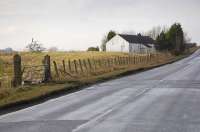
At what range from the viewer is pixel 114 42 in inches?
5389

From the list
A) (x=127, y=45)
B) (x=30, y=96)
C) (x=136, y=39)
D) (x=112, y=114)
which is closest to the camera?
(x=112, y=114)

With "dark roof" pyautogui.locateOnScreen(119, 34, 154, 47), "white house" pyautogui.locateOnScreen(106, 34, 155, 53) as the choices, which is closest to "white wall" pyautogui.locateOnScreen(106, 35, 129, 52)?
"white house" pyautogui.locateOnScreen(106, 34, 155, 53)

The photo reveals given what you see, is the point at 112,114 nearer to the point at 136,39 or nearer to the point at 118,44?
the point at 118,44

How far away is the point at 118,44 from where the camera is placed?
447 feet

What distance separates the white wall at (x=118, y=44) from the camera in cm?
13488

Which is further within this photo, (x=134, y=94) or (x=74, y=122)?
(x=134, y=94)

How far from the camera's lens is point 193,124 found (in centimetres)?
1124

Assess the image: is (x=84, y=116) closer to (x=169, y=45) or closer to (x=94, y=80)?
(x=94, y=80)

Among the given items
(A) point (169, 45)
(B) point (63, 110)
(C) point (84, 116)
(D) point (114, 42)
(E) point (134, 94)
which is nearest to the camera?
(C) point (84, 116)

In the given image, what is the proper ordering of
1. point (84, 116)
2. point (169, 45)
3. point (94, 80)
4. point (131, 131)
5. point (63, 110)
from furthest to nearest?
point (169, 45) < point (94, 80) < point (63, 110) < point (84, 116) < point (131, 131)

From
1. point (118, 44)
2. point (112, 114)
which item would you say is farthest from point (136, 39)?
point (112, 114)

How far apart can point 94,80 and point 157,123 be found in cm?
1627

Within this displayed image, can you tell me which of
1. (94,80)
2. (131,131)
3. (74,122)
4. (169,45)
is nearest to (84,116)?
(74,122)

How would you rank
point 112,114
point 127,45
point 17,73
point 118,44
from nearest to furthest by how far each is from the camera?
point 112,114
point 17,73
point 127,45
point 118,44
